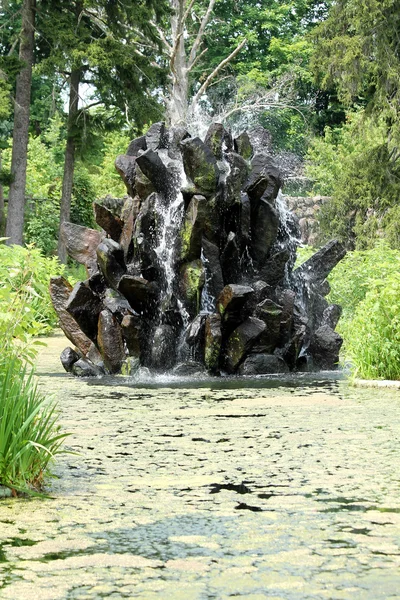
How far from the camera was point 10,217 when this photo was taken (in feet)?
75.6

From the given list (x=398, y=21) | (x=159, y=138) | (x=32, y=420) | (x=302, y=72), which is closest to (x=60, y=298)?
(x=159, y=138)

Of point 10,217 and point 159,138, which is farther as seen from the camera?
point 10,217

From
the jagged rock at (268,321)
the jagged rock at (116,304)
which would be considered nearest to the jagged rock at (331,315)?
the jagged rock at (268,321)

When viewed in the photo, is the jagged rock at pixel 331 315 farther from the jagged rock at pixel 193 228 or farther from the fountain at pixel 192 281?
the jagged rock at pixel 193 228

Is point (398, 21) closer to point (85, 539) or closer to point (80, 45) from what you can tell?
point (80, 45)

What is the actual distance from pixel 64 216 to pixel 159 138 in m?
12.3

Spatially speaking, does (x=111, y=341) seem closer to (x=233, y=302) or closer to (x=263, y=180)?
(x=233, y=302)

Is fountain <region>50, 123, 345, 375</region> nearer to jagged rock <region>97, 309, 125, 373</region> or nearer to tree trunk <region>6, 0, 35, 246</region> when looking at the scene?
jagged rock <region>97, 309, 125, 373</region>

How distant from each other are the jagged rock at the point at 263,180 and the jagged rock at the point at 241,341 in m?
1.64

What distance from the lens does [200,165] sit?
11672 millimetres

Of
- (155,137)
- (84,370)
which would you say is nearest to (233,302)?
(84,370)

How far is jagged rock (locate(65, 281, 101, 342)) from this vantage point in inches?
470

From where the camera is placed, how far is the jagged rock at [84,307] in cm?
1193

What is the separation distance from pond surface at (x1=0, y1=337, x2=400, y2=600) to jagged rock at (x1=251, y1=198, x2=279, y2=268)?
4.51 m
